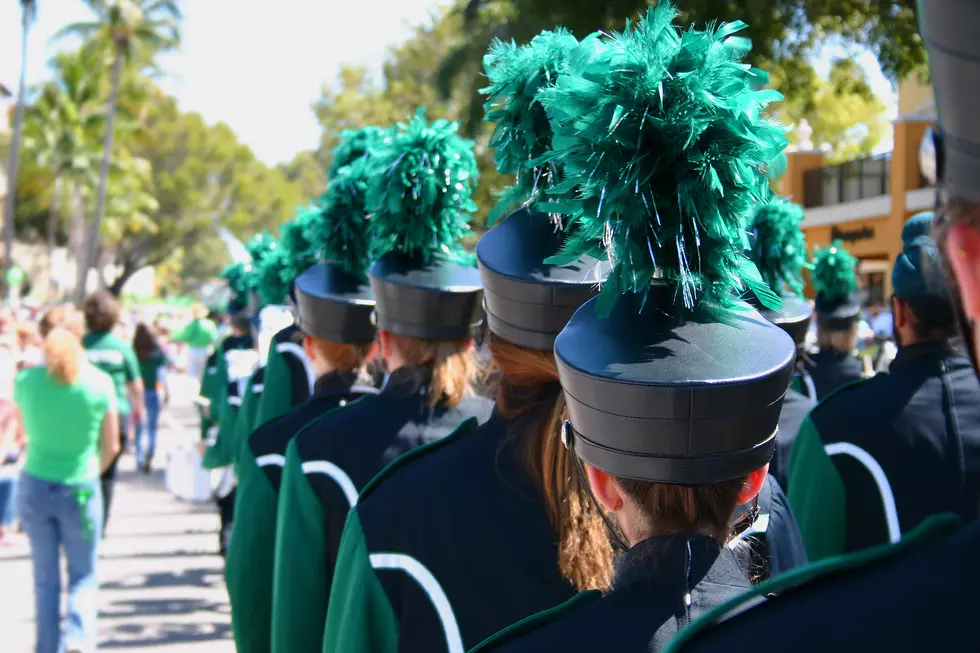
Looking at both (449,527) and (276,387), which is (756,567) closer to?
(449,527)

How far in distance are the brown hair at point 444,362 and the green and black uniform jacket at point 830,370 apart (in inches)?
137

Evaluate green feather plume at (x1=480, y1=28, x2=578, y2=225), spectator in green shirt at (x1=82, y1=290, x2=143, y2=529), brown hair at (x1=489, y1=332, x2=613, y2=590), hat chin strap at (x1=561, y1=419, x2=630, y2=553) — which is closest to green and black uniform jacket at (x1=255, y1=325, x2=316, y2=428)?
spectator in green shirt at (x1=82, y1=290, x2=143, y2=529)

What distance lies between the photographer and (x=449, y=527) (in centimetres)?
202

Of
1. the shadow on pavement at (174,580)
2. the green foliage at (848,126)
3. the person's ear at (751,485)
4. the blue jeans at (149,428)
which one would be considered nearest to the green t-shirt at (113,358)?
the shadow on pavement at (174,580)

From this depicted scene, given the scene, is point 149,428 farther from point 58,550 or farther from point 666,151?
point 666,151

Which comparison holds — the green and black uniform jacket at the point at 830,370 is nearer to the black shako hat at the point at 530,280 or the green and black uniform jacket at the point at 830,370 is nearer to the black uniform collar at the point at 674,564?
the black shako hat at the point at 530,280

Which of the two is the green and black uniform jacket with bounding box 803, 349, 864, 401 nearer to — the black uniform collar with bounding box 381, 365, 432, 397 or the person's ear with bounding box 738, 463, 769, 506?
the black uniform collar with bounding box 381, 365, 432, 397

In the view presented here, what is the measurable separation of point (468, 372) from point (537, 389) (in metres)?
0.96

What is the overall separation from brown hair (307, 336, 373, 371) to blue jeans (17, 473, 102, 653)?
2.29 meters

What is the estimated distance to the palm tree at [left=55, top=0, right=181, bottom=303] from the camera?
40.6m

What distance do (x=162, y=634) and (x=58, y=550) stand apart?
1206 mm

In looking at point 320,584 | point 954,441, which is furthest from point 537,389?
point 954,441

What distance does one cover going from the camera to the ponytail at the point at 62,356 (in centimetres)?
558

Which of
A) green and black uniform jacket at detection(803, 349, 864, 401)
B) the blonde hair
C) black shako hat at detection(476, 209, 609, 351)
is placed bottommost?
green and black uniform jacket at detection(803, 349, 864, 401)
